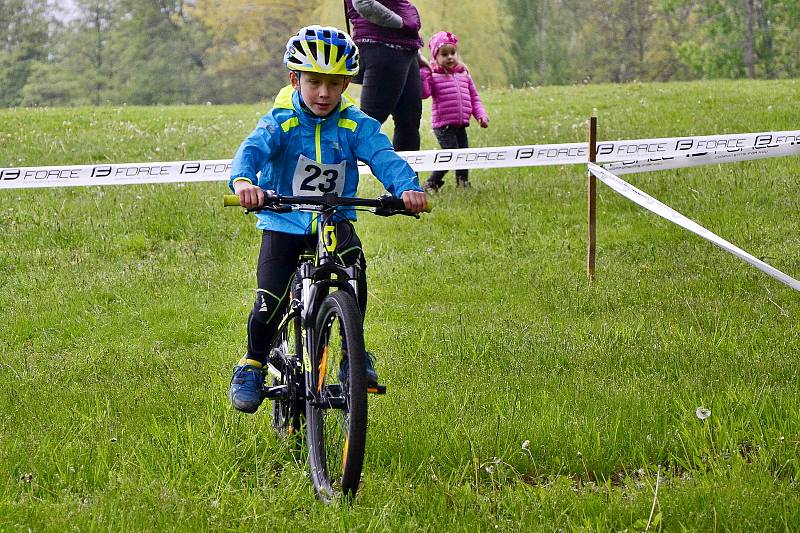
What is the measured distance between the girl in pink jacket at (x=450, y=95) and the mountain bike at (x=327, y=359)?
7187 millimetres

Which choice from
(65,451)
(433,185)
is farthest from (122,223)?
(65,451)

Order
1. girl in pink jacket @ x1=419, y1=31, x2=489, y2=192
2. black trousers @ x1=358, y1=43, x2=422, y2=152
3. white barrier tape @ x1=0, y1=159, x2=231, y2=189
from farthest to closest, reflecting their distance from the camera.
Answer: girl in pink jacket @ x1=419, y1=31, x2=489, y2=192 < black trousers @ x1=358, y1=43, x2=422, y2=152 < white barrier tape @ x1=0, y1=159, x2=231, y2=189

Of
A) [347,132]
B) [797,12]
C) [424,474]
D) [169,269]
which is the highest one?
[797,12]

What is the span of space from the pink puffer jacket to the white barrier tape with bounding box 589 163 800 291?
4.11m

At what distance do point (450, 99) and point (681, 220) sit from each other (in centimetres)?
597

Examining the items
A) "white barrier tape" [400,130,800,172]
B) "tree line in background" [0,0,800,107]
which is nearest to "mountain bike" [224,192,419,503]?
"white barrier tape" [400,130,800,172]

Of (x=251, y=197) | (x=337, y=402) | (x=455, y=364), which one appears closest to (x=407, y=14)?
(x=455, y=364)

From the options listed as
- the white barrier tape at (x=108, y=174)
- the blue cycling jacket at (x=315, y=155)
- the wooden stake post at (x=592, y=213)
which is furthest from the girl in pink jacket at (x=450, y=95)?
the blue cycling jacket at (x=315, y=155)

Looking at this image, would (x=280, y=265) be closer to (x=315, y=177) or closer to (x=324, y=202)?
(x=315, y=177)

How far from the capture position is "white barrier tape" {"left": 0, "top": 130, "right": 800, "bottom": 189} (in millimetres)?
8133

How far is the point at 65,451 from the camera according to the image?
15.0ft

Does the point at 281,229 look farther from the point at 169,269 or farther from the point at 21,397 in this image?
→ the point at 169,269

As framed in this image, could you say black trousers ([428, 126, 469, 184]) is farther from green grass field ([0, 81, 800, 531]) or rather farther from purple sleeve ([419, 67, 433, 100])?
purple sleeve ([419, 67, 433, 100])

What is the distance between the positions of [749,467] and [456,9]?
216 ft
